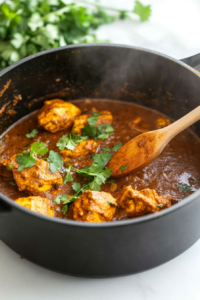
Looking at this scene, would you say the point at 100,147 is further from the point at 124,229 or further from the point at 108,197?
the point at 124,229

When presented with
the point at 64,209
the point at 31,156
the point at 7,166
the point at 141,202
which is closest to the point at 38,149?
the point at 31,156

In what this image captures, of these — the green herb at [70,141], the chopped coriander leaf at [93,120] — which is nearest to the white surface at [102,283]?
the green herb at [70,141]

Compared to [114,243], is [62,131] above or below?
above

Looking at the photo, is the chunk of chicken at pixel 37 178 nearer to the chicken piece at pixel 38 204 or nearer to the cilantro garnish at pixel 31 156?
the cilantro garnish at pixel 31 156

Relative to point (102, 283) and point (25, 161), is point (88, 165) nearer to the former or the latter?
point (25, 161)

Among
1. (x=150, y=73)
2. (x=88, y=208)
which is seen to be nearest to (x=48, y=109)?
(x=150, y=73)

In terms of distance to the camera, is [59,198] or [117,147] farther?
[117,147]

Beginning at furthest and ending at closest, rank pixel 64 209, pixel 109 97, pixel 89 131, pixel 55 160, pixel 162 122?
pixel 109 97 < pixel 162 122 < pixel 89 131 < pixel 55 160 < pixel 64 209
